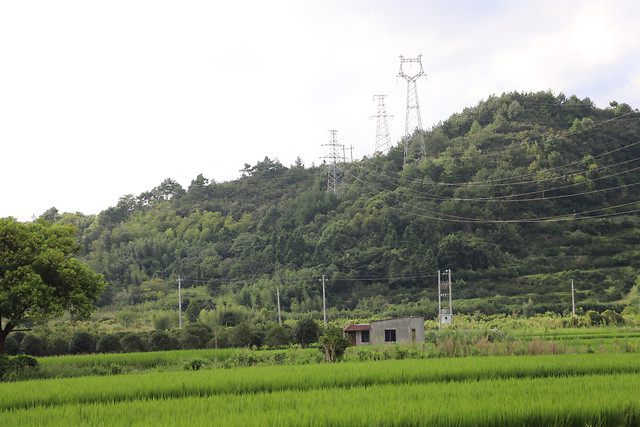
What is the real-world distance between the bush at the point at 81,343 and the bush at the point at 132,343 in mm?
2017

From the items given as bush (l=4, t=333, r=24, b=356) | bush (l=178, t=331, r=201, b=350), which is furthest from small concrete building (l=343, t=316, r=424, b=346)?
bush (l=4, t=333, r=24, b=356)

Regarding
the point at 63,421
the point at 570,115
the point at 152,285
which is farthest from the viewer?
the point at 570,115

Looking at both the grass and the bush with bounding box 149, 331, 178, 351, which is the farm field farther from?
the bush with bounding box 149, 331, 178, 351

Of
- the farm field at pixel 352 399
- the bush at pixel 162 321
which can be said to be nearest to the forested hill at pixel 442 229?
the bush at pixel 162 321

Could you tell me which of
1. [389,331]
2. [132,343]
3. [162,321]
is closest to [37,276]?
[132,343]

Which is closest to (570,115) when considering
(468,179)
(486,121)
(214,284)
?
(486,121)

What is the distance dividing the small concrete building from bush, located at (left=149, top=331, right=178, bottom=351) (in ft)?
31.6

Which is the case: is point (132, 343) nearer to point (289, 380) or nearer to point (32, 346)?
point (32, 346)

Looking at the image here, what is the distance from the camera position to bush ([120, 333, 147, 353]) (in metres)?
27.2

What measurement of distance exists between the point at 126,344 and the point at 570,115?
3219 inches

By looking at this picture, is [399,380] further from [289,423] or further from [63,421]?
[63,421]

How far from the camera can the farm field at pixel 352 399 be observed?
6.49 meters

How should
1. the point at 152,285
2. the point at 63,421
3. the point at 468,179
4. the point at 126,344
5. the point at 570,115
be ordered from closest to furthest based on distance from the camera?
the point at 63,421, the point at 126,344, the point at 152,285, the point at 468,179, the point at 570,115

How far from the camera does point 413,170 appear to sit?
78250 mm
